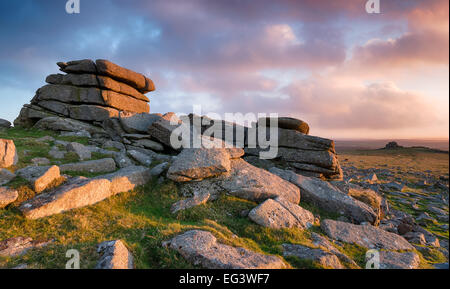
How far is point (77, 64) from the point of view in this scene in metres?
35.6

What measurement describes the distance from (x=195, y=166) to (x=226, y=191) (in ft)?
8.46

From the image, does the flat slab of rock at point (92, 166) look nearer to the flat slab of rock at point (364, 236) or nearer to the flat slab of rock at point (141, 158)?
the flat slab of rock at point (141, 158)

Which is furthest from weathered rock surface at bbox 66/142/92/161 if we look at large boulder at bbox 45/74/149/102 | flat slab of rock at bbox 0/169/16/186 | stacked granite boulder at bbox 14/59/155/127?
large boulder at bbox 45/74/149/102

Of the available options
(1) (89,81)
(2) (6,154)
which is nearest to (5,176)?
(2) (6,154)

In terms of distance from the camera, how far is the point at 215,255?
736cm

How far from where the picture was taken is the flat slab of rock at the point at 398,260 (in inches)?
375

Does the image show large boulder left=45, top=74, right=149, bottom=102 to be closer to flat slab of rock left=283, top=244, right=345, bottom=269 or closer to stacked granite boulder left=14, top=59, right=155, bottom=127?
stacked granite boulder left=14, top=59, right=155, bottom=127

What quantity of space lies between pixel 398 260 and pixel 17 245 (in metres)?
15.5

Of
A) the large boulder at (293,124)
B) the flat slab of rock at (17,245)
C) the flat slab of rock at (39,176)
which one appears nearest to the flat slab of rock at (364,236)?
the flat slab of rock at (17,245)

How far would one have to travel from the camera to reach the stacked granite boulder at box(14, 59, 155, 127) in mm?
33344

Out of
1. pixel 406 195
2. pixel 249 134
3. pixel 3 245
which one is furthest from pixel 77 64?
pixel 406 195

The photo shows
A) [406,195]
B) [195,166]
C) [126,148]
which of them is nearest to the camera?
[195,166]
